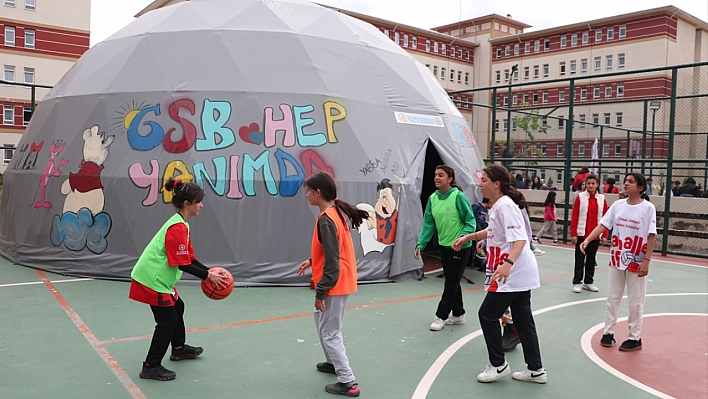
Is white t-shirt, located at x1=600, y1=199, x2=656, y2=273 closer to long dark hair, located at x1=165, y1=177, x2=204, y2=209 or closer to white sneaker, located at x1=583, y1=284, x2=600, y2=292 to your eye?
white sneaker, located at x1=583, y1=284, x2=600, y2=292

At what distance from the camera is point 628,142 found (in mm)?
21797

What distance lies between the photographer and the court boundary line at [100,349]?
15.5 feet

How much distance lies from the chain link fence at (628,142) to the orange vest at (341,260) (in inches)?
434

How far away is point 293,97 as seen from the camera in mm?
9359

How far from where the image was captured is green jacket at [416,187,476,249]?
274 inches

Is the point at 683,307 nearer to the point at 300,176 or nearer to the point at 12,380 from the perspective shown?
the point at 300,176

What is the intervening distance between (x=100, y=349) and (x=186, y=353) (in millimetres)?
940

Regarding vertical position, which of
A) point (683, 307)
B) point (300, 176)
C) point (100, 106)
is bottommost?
point (683, 307)

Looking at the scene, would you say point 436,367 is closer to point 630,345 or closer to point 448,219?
point 448,219

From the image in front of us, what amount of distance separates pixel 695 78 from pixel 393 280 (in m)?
19.1

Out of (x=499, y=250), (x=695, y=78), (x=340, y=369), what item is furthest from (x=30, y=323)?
(x=695, y=78)

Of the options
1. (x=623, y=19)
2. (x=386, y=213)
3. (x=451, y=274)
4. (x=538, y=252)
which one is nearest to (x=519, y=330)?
(x=451, y=274)

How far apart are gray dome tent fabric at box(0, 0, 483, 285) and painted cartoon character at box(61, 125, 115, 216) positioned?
22 mm

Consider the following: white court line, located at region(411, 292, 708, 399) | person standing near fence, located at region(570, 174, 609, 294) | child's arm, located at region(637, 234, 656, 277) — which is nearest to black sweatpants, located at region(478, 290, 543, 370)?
white court line, located at region(411, 292, 708, 399)
